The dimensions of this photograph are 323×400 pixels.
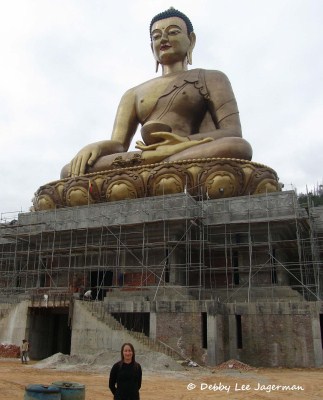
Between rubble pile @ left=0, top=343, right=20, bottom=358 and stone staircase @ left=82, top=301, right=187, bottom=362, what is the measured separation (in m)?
2.30

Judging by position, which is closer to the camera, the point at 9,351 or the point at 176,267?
the point at 9,351

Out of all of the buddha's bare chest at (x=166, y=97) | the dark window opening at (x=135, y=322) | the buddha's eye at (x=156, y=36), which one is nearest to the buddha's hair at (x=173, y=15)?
the buddha's eye at (x=156, y=36)

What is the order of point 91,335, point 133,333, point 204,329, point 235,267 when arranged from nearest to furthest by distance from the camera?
A: point 133,333 → point 204,329 → point 91,335 → point 235,267

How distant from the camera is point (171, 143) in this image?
Answer: 16.7 m

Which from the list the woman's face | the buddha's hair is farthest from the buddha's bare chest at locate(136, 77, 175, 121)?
the woman's face

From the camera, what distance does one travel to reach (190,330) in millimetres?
11531

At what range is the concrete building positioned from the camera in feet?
37.9

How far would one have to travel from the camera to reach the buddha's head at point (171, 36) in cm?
2003

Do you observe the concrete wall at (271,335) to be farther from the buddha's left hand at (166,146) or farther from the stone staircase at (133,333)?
the buddha's left hand at (166,146)

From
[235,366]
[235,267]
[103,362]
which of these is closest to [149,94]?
[235,267]

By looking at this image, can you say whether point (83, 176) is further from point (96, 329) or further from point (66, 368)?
point (66, 368)

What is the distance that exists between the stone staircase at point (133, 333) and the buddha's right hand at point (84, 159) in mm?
6271

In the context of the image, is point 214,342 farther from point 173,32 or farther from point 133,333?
point 173,32

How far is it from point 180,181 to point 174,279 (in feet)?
11.1
